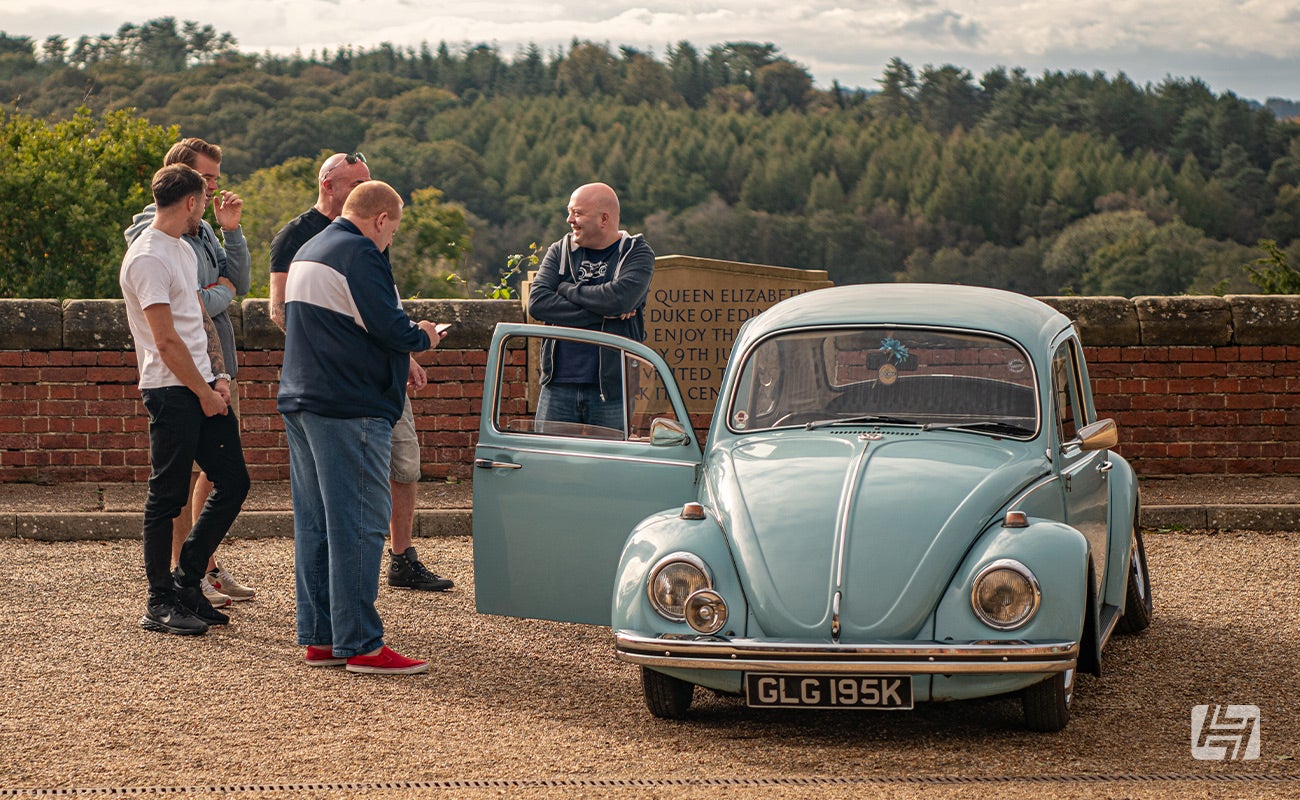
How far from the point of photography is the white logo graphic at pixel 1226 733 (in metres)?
4.84

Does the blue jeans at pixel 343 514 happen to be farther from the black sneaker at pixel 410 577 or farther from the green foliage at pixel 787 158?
the green foliage at pixel 787 158

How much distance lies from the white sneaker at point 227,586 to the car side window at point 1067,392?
4.07 m

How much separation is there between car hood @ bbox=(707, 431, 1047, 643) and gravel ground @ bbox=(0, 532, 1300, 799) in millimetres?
493

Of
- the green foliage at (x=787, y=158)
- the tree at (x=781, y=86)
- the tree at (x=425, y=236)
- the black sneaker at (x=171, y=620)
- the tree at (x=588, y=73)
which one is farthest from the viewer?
the tree at (x=588, y=73)

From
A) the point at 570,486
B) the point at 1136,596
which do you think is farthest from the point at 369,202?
the point at 1136,596

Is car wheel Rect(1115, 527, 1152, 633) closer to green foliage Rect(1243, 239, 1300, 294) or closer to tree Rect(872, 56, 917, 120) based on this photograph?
green foliage Rect(1243, 239, 1300, 294)

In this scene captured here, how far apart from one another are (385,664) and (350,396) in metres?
1.10

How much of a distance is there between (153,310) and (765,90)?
139309 millimetres

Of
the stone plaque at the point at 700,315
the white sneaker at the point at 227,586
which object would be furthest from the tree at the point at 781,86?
the white sneaker at the point at 227,586

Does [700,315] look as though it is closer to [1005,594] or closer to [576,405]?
[576,405]

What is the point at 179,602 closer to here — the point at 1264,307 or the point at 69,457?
the point at 69,457

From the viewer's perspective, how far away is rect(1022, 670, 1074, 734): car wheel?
495cm

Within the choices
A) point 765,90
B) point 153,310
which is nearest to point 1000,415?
point 153,310

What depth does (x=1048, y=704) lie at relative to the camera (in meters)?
4.97
